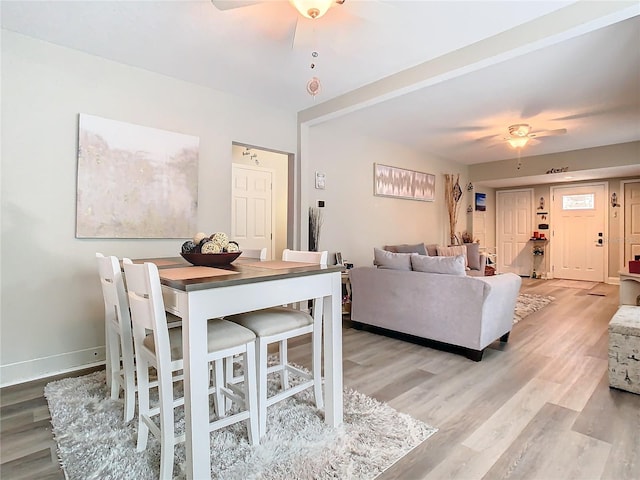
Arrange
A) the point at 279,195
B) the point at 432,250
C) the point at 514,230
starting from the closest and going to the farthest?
1. the point at 279,195
2. the point at 432,250
3. the point at 514,230

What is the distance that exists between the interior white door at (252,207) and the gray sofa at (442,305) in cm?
212

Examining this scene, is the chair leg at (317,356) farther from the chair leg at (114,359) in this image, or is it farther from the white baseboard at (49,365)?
the white baseboard at (49,365)

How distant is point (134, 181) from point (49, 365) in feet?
5.28

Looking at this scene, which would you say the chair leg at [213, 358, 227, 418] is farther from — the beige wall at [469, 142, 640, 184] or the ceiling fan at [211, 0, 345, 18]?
the beige wall at [469, 142, 640, 184]

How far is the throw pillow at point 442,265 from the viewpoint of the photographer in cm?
310

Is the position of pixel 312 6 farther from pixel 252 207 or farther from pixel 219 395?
pixel 252 207

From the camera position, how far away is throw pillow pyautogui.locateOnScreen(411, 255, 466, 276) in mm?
3096

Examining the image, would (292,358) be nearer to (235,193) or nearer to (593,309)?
(235,193)

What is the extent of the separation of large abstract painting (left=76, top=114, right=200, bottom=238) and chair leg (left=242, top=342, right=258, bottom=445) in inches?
77.1

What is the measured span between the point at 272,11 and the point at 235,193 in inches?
120

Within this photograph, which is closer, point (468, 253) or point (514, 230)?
point (468, 253)

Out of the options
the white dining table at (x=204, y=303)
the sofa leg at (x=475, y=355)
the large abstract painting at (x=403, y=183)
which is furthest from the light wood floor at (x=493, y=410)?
the large abstract painting at (x=403, y=183)

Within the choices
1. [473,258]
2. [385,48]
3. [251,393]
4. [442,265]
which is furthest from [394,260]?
[473,258]

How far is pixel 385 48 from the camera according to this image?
2777 mm
